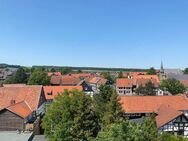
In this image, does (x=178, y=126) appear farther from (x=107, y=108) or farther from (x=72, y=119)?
(x=72, y=119)

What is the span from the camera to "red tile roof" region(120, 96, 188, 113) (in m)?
55.6

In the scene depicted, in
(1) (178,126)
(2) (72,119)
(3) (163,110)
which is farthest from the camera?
(3) (163,110)

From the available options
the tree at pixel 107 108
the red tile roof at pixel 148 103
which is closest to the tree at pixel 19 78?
the red tile roof at pixel 148 103

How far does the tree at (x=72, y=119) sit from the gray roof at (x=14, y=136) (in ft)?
19.1

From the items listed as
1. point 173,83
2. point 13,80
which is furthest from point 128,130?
point 13,80

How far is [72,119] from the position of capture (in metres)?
35.1

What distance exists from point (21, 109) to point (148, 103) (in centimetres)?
2234

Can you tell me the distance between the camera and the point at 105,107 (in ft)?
147

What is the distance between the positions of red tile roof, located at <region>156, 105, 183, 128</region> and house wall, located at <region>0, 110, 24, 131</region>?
20211 mm

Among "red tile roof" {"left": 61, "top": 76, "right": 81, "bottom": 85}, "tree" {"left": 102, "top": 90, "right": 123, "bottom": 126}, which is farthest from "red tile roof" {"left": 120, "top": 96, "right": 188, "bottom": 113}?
"red tile roof" {"left": 61, "top": 76, "right": 81, "bottom": 85}

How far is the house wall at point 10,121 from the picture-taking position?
47188 mm

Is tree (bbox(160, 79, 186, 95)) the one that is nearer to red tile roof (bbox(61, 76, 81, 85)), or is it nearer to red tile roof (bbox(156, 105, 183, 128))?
red tile roof (bbox(61, 76, 81, 85))

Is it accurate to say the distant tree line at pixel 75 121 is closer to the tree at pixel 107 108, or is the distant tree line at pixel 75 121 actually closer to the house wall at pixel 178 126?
the tree at pixel 107 108

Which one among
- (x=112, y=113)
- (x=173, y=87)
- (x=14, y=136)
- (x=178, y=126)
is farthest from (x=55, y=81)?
(x=112, y=113)
